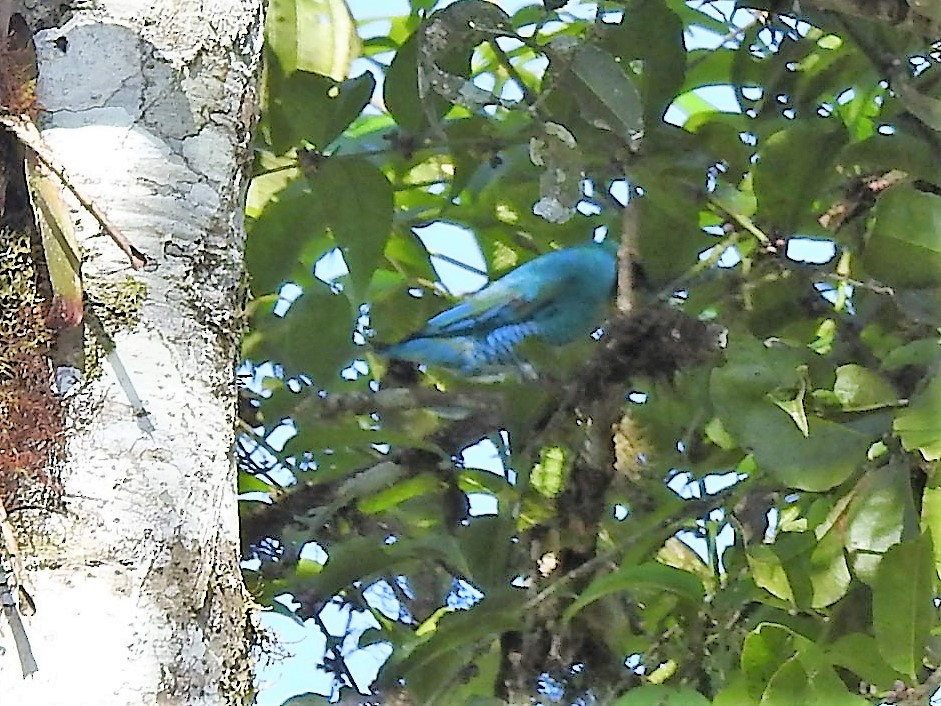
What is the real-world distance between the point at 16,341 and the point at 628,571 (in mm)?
372

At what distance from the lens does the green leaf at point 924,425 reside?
1.73ft

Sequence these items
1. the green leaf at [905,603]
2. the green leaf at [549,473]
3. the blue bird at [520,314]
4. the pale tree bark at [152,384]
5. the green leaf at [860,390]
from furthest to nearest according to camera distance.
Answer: the blue bird at [520,314] → the green leaf at [549,473] → the green leaf at [860,390] → the green leaf at [905,603] → the pale tree bark at [152,384]

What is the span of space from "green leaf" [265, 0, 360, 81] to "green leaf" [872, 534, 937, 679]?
41 centimetres

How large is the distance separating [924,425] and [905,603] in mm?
76

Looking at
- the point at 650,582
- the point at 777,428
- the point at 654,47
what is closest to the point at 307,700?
the point at 650,582

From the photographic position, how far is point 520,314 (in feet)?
3.81

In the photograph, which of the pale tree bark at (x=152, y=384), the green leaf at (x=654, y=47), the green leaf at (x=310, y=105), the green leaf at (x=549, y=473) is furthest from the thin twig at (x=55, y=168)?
the green leaf at (x=549, y=473)

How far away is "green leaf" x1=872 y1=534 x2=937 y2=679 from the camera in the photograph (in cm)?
51

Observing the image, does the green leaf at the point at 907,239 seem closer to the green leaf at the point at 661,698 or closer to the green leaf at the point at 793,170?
the green leaf at the point at 793,170

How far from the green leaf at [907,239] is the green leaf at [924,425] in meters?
0.08

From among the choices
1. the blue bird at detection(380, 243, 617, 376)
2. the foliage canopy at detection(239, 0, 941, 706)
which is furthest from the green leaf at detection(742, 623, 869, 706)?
the blue bird at detection(380, 243, 617, 376)

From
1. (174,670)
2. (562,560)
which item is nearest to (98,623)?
(174,670)

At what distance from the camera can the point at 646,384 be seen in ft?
2.81

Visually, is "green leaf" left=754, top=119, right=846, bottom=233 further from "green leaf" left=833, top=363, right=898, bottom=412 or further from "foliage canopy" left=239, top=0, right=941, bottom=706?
"green leaf" left=833, top=363, right=898, bottom=412
